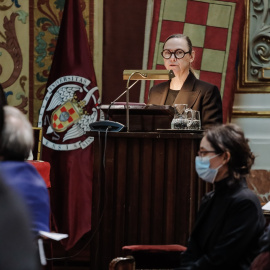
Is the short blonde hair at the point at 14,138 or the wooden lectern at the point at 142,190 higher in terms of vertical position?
the short blonde hair at the point at 14,138

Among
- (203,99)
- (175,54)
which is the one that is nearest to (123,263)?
(203,99)

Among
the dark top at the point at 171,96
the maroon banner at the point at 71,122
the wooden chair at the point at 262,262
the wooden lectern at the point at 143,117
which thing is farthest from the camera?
the maroon banner at the point at 71,122

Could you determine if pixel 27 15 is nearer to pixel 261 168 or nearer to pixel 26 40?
pixel 26 40

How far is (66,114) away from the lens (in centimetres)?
544

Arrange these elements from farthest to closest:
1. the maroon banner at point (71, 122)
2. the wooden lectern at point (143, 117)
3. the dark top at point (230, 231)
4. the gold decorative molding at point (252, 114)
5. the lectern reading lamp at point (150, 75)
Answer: the gold decorative molding at point (252, 114) < the maroon banner at point (71, 122) < the lectern reading lamp at point (150, 75) < the wooden lectern at point (143, 117) < the dark top at point (230, 231)

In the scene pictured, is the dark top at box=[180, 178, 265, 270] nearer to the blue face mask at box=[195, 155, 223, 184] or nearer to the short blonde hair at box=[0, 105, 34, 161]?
the blue face mask at box=[195, 155, 223, 184]

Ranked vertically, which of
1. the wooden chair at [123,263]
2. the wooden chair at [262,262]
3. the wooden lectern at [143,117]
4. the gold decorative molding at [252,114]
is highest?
the wooden lectern at [143,117]

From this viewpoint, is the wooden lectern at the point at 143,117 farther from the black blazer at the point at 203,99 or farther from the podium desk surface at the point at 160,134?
the black blazer at the point at 203,99

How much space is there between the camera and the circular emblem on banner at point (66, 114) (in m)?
5.44

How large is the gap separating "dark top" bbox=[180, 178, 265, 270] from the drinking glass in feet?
3.13

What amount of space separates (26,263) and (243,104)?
169 inches

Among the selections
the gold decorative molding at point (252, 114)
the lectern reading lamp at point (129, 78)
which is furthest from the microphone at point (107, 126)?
the gold decorative molding at point (252, 114)

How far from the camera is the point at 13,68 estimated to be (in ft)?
18.8

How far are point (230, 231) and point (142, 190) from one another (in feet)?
3.35
